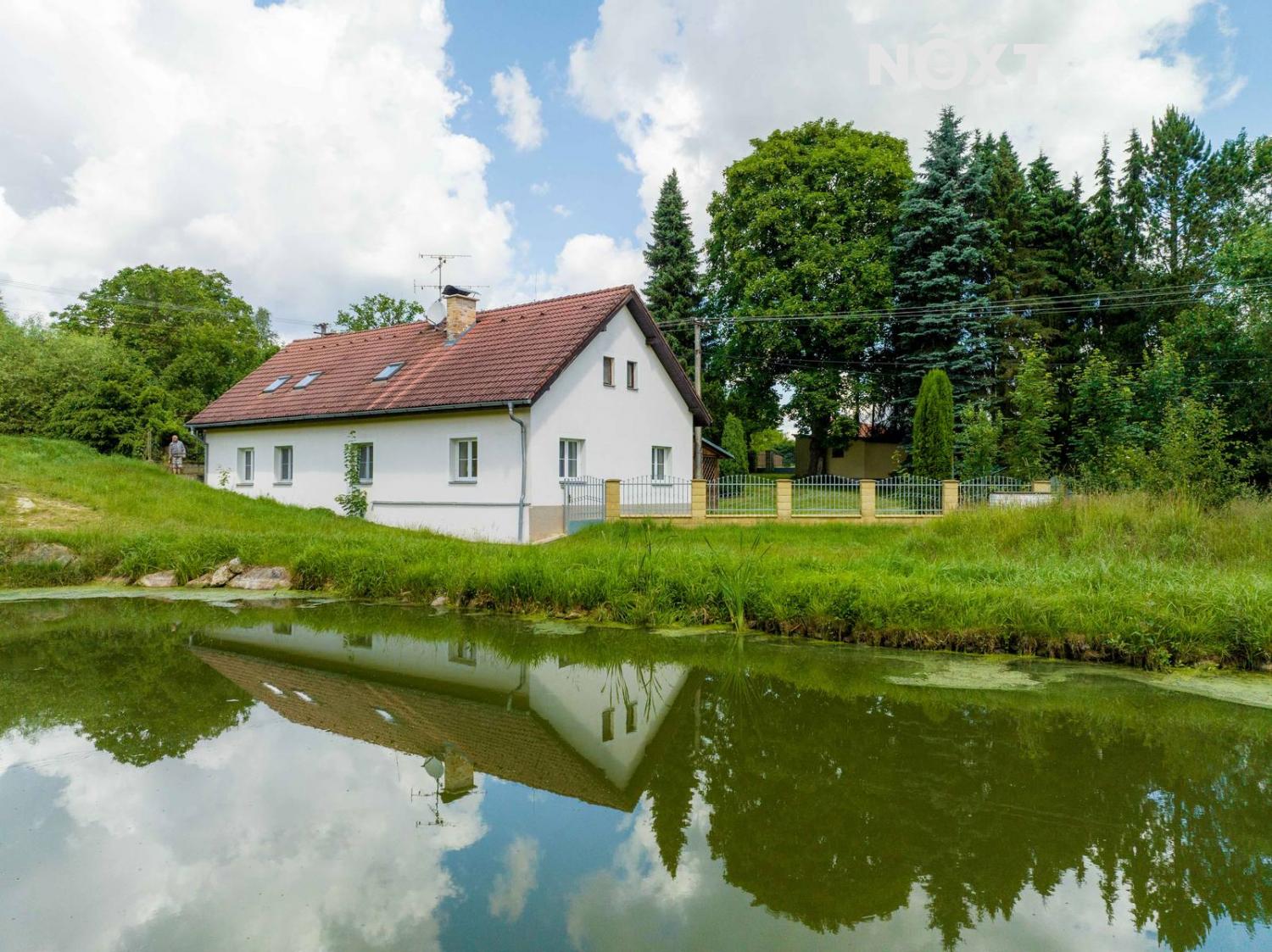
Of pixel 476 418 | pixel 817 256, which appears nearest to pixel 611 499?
pixel 476 418

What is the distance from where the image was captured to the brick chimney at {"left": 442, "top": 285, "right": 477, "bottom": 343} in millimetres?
20453

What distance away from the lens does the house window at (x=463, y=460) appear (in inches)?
692

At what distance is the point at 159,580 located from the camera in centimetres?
1214

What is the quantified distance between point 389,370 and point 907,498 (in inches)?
500

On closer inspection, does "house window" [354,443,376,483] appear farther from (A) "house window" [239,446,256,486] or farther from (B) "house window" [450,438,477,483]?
(A) "house window" [239,446,256,486]

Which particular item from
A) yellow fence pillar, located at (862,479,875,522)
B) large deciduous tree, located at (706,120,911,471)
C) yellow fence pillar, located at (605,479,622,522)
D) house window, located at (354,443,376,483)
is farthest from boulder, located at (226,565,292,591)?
large deciduous tree, located at (706,120,911,471)

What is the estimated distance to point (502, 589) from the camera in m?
10.2

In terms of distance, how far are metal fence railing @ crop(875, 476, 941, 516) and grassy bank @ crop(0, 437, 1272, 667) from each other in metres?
1.60

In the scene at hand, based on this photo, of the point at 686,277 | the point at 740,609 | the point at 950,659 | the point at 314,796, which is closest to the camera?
the point at 314,796

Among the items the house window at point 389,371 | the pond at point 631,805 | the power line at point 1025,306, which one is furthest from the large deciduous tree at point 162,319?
the pond at point 631,805

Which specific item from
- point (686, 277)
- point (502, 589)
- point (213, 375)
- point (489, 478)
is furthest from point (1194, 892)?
point (213, 375)

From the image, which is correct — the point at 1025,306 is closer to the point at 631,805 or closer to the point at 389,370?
the point at 389,370

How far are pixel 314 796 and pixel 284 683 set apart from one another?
273cm

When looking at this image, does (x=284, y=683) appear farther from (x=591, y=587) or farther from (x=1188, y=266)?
(x=1188, y=266)
